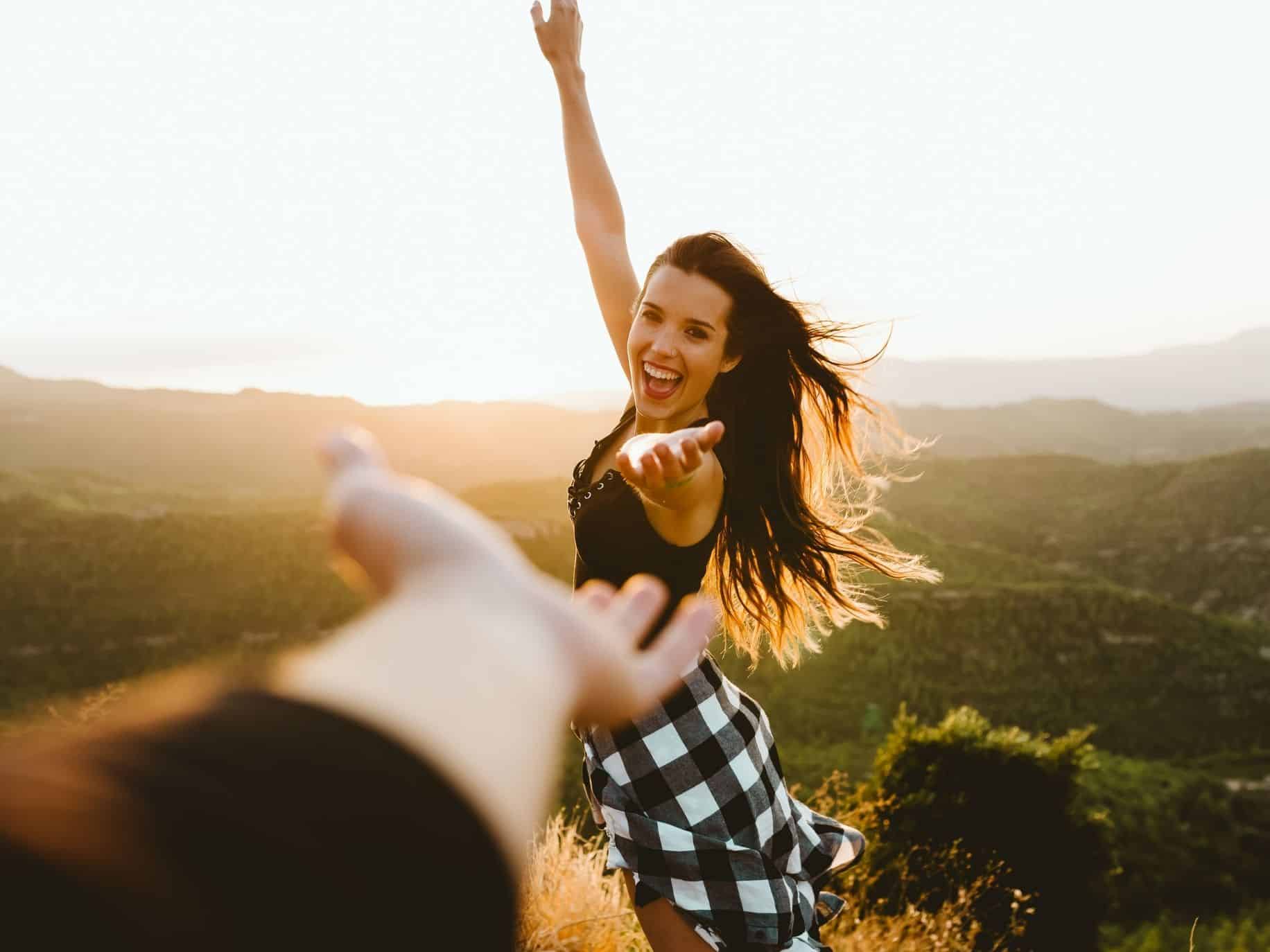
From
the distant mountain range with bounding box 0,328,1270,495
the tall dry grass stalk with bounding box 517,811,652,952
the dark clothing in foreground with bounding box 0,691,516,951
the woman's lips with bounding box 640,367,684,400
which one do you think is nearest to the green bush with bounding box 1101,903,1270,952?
the tall dry grass stalk with bounding box 517,811,652,952

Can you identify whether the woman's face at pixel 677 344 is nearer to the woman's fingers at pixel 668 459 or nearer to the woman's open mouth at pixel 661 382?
the woman's open mouth at pixel 661 382

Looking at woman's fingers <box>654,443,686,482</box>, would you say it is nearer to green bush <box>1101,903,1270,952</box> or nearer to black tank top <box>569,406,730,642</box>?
black tank top <box>569,406,730,642</box>

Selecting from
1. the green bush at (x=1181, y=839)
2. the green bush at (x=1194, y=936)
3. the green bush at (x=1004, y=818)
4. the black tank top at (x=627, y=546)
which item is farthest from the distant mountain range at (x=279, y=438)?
the black tank top at (x=627, y=546)

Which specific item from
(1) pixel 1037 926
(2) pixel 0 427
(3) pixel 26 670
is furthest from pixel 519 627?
(2) pixel 0 427

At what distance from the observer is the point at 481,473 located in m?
67.3

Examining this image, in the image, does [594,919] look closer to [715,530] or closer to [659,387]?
[715,530]

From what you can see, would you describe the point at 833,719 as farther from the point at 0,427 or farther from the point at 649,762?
the point at 0,427

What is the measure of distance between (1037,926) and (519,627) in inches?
313

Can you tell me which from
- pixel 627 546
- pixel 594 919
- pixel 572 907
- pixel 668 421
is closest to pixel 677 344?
pixel 668 421

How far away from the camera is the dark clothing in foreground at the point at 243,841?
46 centimetres

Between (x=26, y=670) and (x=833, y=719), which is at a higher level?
(x=26, y=670)

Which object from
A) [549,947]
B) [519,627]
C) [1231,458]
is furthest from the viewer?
[1231,458]

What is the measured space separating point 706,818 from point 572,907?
182cm

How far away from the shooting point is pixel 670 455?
1.39 m
